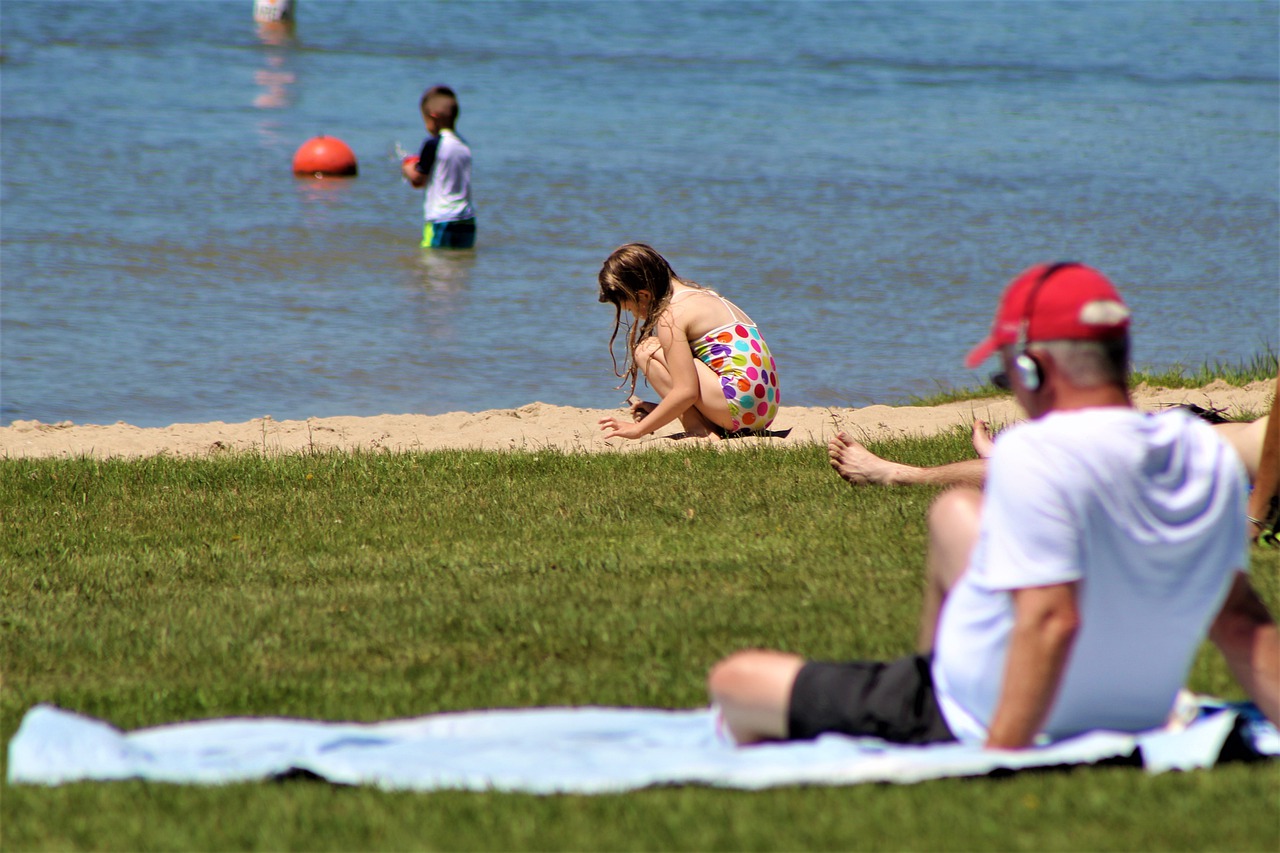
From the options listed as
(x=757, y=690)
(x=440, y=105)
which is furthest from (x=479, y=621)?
(x=440, y=105)

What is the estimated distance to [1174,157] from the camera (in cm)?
2202

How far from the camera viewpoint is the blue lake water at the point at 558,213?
11.4m

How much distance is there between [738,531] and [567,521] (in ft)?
2.55

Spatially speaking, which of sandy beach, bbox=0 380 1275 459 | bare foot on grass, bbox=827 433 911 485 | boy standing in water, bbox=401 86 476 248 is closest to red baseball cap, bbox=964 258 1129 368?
bare foot on grass, bbox=827 433 911 485

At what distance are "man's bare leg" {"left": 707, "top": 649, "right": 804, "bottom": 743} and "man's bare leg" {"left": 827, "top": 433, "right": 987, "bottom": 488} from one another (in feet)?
9.56

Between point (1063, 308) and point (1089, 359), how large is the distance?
0.13 metres

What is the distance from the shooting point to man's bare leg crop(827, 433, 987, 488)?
6.14 m

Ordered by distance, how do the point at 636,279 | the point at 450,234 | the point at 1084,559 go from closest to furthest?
the point at 1084,559, the point at 636,279, the point at 450,234

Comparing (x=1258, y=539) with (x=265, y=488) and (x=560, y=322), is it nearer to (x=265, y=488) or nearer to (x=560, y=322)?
(x=265, y=488)

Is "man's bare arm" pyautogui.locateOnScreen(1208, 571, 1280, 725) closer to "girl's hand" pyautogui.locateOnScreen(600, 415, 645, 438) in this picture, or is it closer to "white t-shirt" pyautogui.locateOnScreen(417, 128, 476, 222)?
"girl's hand" pyautogui.locateOnScreen(600, 415, 645, 438)

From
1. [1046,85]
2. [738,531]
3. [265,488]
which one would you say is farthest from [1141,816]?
[1046,85]

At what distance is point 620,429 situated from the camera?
787cm

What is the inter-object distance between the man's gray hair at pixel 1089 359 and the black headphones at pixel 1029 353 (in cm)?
3

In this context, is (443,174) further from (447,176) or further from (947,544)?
(947,544)
